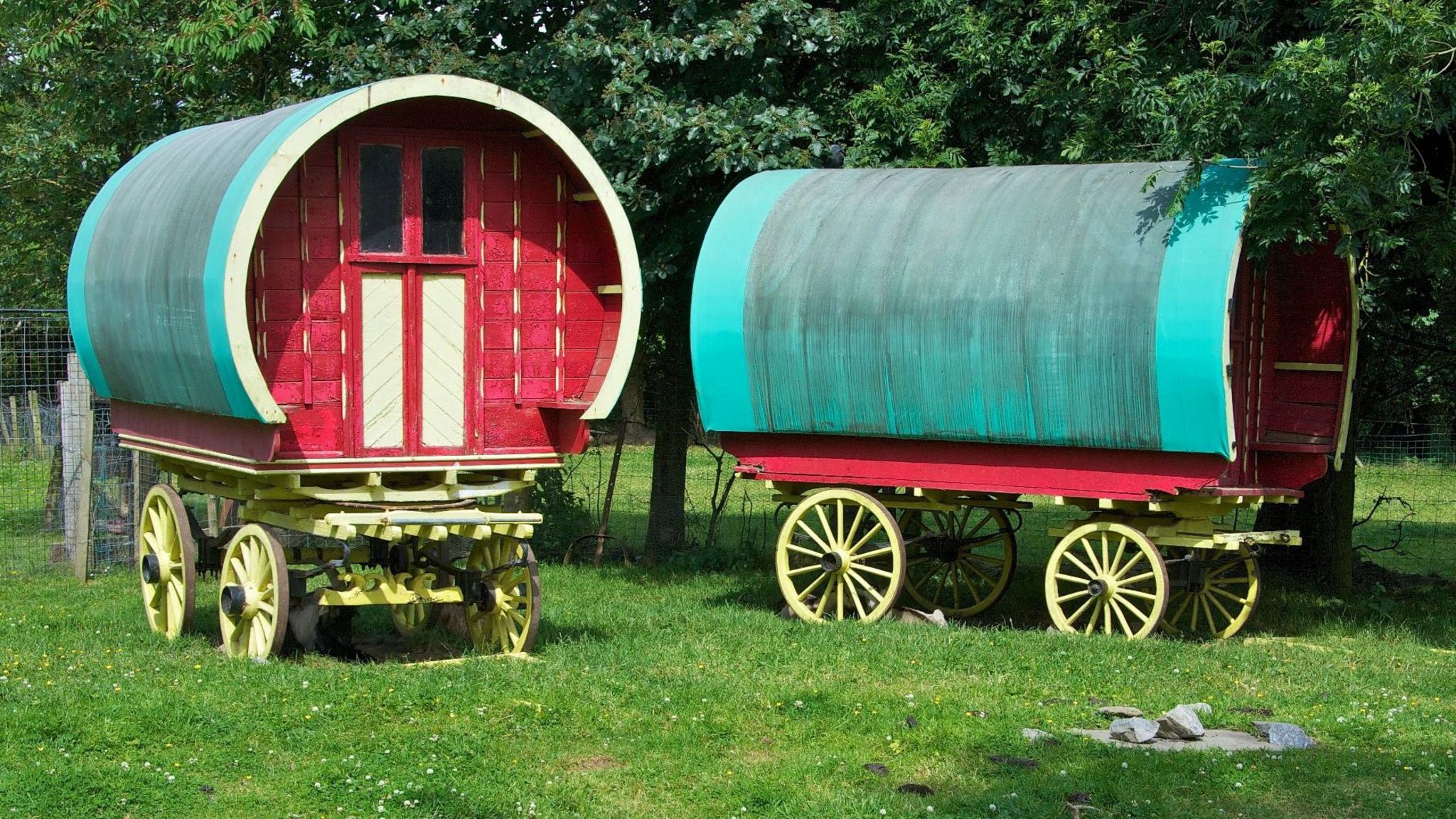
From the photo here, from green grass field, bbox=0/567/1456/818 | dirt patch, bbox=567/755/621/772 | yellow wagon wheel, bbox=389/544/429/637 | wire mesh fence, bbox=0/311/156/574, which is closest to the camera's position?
green grass field, bbox=0/567/1456/818

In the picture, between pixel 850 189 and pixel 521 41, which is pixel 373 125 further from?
pixel 521 41

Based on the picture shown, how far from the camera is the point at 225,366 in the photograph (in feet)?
31.2

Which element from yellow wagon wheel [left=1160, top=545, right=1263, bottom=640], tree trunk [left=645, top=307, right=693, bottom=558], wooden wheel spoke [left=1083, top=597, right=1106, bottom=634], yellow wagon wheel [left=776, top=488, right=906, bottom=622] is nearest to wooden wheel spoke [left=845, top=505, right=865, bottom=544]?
yellow wagon wheel [left=776, top=488, right=906, bottom=622]

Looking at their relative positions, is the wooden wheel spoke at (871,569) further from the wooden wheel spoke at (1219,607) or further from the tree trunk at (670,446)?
the tree trunk at (670,446)

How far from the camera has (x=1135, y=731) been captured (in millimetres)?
8789

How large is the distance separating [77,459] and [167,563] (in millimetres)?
4210

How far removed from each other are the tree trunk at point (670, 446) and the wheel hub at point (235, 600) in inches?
264

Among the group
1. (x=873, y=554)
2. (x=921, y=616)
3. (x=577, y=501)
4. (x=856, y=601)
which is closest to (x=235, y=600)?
(x=856, y=601)

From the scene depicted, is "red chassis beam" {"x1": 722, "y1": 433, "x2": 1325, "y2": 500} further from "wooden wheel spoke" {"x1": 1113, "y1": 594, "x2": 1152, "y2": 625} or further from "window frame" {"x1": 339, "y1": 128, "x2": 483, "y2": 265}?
"window frame" {"x1": 339, "y1": 128, "x2": 483, "y2": 265}

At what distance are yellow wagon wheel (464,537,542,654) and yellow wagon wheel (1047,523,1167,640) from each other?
3892 mm

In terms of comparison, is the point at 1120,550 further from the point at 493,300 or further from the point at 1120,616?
the point at 493,300

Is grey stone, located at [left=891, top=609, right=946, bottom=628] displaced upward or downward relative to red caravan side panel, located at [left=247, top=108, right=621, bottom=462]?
downward

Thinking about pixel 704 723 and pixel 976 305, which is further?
pixel 976 305

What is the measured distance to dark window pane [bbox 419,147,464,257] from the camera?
1053cm
